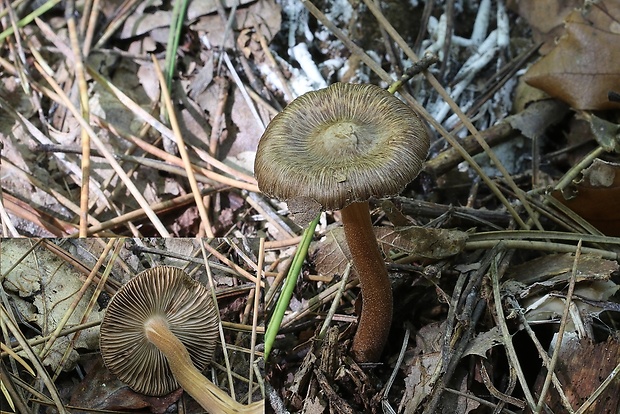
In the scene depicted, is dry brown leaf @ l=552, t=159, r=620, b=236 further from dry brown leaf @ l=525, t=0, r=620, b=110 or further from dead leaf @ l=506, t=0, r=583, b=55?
dead leaf @ l=506, t=0, r=583, b=55

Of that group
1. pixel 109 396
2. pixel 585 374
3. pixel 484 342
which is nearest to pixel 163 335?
pixel 109 396

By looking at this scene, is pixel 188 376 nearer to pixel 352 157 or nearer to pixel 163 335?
pixel 163 335

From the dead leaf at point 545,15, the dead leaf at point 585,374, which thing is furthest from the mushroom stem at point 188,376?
the dead leaf at point 545,15

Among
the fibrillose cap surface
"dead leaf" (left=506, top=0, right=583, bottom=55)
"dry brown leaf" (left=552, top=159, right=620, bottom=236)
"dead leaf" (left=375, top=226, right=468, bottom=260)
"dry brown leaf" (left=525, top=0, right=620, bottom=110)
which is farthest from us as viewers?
"dead leaf" (left=506, top=0, right=583, bottom=55)

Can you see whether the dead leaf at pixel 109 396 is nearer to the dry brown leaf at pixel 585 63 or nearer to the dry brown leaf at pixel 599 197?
the dry brown leaf at pixel 599 197

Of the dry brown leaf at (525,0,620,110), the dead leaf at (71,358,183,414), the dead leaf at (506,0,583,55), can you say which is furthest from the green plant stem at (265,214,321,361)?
the dead leaf at (506,0,583,55)

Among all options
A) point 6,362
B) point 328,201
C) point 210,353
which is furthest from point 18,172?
point 328,201
